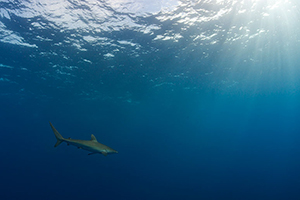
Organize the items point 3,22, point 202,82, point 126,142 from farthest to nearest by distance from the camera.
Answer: point 126,142 → point 202,82 → point 3,22

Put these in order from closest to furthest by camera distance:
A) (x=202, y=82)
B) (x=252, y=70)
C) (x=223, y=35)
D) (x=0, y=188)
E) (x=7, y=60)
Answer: (x=223, y=35) → (x=7, y=60) → (x=252, y=70) → (x=202, y=82) → (x=0, y=188)

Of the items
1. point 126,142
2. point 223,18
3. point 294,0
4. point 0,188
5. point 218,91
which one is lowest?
point 0,188

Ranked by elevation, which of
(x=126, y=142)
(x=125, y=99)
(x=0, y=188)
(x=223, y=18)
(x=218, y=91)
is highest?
(x=218, y=91)

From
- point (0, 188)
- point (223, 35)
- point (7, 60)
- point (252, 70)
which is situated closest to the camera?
point (223, 35)

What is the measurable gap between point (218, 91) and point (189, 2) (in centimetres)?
3090

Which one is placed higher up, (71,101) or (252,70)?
(252,70)

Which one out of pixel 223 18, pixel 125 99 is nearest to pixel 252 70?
pixel 223 18

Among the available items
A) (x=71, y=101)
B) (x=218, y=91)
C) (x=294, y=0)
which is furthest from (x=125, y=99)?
(x=294, y=0)

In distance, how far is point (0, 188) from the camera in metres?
47.7

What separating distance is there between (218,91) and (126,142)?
10880 cm

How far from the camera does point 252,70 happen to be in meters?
28.3

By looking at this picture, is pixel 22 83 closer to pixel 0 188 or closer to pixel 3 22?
pixel 3 22

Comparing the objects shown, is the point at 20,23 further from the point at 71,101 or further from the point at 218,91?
the point at 218,91

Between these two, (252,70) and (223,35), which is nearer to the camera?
(223,35)
